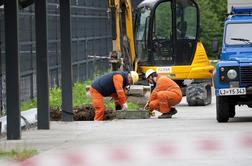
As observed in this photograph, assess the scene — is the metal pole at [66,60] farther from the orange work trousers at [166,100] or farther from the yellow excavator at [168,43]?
the yellow excavator at [168,43]

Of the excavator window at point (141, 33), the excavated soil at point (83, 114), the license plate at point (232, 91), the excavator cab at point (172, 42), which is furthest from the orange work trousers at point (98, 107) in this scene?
the excavator window at point (141, 33)

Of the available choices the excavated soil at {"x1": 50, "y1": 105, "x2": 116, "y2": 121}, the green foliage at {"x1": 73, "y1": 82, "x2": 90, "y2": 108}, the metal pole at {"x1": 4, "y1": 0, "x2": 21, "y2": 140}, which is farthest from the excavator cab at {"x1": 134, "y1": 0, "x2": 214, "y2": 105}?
the metal pole at {"x1": 4, "y1": 0, "x2": 21, "y2": 140}

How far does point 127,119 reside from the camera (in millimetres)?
21422

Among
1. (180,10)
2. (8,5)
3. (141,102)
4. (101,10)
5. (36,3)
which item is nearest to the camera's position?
(8,5)

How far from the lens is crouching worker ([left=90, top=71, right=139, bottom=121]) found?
851 inches

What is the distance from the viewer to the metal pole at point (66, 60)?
20406 millimetres

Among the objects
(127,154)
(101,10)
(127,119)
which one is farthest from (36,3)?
(101,10)

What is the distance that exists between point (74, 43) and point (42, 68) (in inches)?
618

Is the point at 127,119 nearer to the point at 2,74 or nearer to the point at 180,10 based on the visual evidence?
the point at 2,74

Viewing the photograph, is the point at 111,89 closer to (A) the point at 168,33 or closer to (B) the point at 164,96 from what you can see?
(B) the point at 164,96

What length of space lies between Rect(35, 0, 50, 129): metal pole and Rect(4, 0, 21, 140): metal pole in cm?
262

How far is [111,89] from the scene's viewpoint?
22.1m

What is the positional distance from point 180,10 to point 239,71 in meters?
12.7

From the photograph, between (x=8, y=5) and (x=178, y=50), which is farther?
(x=178, y=50)
